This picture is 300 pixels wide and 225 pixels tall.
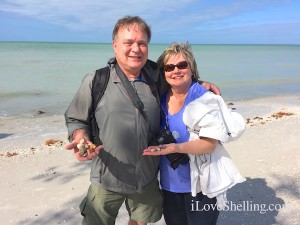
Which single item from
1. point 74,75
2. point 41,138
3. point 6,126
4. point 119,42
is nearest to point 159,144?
point 119,42

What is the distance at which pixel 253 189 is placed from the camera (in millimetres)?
5402

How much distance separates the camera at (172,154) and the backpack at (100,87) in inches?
12.4

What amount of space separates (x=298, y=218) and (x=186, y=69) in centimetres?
285

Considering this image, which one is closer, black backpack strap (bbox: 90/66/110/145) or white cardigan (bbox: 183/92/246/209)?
white cardigan (bbox: 183/92/246/209)

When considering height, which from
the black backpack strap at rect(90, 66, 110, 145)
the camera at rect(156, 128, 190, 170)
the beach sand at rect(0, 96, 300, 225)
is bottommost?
the beach sand at rect(0, 96, 300, 225)

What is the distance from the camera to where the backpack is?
9.57 feet

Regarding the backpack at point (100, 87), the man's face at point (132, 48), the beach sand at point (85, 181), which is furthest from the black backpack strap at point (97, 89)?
the beach sand at point (85, 181)

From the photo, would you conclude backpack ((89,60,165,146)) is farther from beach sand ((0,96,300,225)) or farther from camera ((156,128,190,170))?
beach sand ((0,96,300,225))

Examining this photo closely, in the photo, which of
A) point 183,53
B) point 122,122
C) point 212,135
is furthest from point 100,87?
point 212,135

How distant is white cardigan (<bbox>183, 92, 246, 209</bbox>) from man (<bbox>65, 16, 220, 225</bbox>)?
0.37 m

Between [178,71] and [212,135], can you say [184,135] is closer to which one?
[212,135]

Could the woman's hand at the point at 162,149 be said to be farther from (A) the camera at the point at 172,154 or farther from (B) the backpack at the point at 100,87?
(B) the backpack at the point at 100,87

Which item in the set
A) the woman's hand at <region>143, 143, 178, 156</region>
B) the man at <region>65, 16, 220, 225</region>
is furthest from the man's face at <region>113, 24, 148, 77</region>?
the woman's hand at <region>143, 143, 178, 156</region>

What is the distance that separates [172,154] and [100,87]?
859 millimetres
